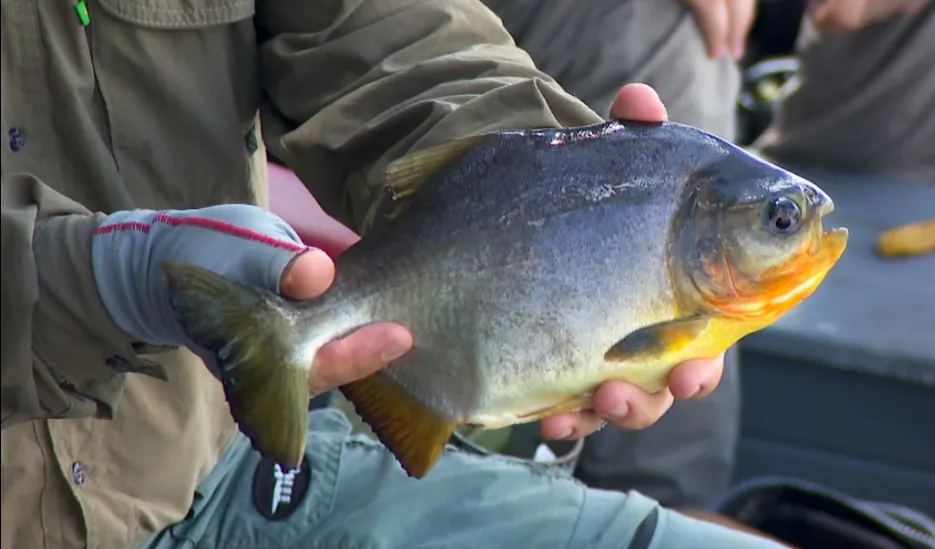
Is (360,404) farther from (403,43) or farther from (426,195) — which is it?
(403,43)

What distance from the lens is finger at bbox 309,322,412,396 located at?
0.86 meters

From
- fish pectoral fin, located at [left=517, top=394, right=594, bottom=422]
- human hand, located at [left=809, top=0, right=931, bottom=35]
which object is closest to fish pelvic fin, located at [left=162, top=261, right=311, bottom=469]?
fish pectoral fin, located at [left=517, top=394, right=594, bottom=422]

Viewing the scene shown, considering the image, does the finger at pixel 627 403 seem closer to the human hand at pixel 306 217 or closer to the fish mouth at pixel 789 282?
the fish mouth at pixel 789 282

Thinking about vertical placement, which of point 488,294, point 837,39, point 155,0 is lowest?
point 837,39

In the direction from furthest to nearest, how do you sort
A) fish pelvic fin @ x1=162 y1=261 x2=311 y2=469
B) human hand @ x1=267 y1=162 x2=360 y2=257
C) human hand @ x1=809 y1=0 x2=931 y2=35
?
human hand @ x1=809 y1=0 x2=931 y2=35 → human hand @ x1=267 y1=162 x2=360 y2=257 → fish pelvic fin @ x1=162 y1=261 x2=311 y2=469

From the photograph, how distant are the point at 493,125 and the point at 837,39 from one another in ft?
5.46

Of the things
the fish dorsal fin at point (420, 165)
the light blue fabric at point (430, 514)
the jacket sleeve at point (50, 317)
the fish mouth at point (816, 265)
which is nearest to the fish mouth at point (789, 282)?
the fish mouth at point (816, 265)

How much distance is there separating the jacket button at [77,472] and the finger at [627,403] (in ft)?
1.65

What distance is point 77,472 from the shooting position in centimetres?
105

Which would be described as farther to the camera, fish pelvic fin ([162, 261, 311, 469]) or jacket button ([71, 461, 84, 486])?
jacket button ([71, 461, 84, 486])

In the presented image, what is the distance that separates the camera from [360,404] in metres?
0.95

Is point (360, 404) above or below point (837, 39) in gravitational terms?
above

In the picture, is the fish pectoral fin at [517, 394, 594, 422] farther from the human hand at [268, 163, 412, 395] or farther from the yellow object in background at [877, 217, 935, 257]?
the yellow object in background at [877, 217, 935, 257]

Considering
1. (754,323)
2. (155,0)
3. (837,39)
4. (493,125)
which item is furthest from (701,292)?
(837,39)
